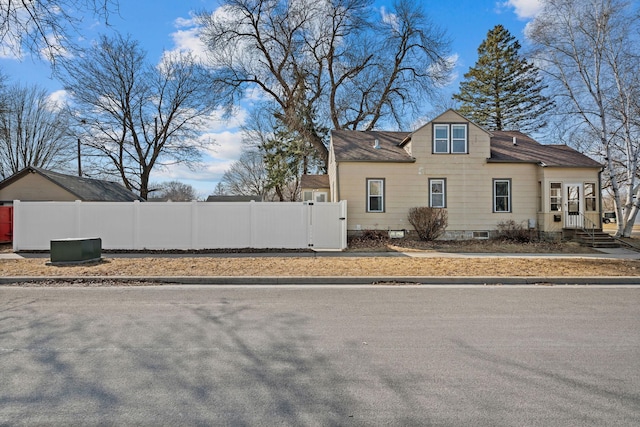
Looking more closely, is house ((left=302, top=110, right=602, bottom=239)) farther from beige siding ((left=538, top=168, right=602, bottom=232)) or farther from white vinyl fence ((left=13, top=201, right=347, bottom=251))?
white vinyl fence ((left=13, top=201, right=347, bottom=251))

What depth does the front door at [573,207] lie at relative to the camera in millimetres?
19348

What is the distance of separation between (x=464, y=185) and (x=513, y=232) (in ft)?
10.6

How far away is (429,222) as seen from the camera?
18.1 meters

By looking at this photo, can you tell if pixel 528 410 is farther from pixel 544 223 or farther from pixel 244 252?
pixel 544 223

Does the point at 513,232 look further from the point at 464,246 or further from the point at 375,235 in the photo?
the point at 375,235

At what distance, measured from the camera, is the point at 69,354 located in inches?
175

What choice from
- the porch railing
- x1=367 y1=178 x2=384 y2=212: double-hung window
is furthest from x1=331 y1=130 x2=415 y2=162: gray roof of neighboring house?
the porch railing

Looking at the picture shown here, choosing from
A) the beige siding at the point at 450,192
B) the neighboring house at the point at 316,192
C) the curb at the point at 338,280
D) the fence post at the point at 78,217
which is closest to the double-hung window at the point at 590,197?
the beige siding at the point at 450,192

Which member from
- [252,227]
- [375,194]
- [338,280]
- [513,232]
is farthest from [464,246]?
[338,280]

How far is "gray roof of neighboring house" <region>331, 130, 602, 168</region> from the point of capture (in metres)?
19.3

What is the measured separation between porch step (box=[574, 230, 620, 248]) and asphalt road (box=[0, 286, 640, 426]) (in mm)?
12194

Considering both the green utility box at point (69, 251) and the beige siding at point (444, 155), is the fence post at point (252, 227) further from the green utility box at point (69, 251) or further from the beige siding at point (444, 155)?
the beige siding at point (444, 155)

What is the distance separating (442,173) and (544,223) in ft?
18.0

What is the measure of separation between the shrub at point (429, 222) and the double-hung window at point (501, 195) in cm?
323
